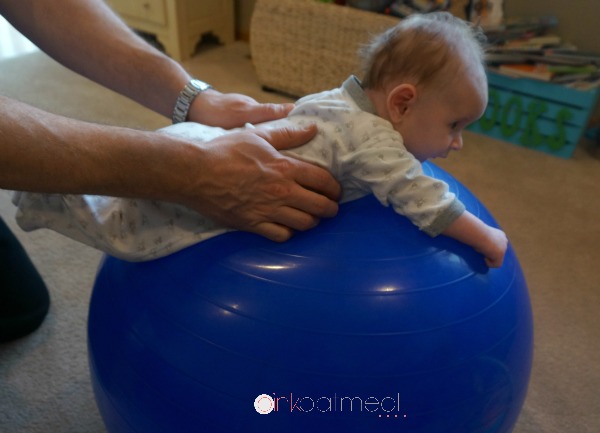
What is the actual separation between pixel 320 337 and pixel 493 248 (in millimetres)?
305

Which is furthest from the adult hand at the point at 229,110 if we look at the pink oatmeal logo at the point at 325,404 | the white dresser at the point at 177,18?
the white dresser at the point at 177,18

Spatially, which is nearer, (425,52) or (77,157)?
(77,157)

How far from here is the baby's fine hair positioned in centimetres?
78

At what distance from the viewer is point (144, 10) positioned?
2770 millimetres

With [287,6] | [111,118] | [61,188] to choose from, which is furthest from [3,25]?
[61,188]

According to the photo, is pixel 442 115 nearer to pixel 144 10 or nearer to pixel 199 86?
pixel 199 86

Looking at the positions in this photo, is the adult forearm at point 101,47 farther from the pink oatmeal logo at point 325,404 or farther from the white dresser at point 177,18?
the white dresser at point 177,18

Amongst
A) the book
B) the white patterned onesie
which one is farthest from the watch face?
the book

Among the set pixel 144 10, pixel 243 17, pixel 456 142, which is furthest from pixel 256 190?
pixel 243 17

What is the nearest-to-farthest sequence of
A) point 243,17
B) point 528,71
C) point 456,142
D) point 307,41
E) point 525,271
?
1. point 456,142
2. point 525,271
3. point 528,71
4. point 307,41
5. point 243,17

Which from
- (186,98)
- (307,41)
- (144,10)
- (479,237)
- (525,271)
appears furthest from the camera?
(144,10)

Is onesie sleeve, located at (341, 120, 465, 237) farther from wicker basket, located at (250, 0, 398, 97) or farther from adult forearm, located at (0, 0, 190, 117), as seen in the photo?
wicker basket, located at (250, 0, 398, 97)

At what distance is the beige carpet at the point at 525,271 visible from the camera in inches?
44.1

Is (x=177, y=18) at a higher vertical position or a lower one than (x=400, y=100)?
lower
